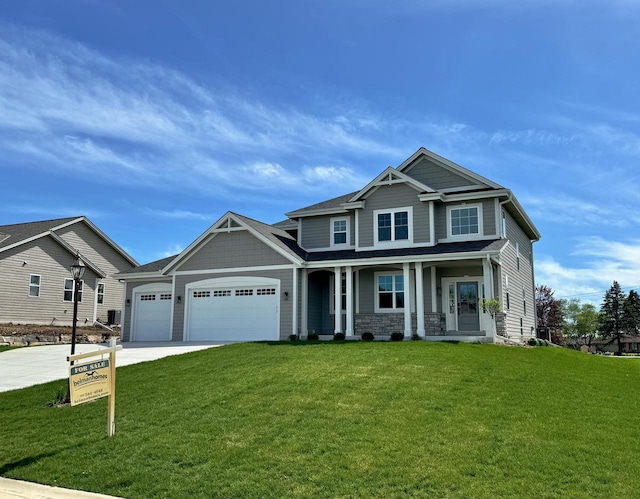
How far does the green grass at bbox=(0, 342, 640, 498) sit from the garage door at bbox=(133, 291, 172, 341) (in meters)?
11.5

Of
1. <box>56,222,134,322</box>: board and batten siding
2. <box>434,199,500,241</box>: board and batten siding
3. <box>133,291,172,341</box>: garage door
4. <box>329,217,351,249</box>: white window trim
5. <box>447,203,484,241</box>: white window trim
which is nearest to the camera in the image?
<box>434,199,500,241</box>: board and batten siding

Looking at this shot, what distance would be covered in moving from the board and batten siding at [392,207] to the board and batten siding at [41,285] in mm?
16931

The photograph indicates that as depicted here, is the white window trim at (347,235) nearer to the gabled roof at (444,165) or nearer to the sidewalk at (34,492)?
the gabled roof at (444,165)

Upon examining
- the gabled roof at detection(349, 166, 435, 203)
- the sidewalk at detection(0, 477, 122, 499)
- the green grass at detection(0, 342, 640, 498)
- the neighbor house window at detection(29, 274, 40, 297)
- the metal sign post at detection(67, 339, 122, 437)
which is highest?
the gabled roof at detection(349, 166, 435, 203)

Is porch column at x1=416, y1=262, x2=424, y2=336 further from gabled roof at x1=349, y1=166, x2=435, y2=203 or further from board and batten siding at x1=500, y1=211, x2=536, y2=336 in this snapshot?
gabled roof at x1=349, y1=166, x2=435, y2=203

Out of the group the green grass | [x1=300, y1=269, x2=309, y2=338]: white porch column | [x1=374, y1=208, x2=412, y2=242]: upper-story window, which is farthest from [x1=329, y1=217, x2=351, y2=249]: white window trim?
the green grass

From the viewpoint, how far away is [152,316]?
2489 cm

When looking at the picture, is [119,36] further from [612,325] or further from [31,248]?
[612,325]

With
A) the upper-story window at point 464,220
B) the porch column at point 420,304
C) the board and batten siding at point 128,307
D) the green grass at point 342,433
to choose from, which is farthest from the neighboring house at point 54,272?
the upper-story window at point 464,220

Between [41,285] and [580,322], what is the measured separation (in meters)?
73.9

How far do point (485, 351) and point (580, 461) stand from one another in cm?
915

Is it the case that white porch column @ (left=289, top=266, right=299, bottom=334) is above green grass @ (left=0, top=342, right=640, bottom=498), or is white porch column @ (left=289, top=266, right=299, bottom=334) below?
above

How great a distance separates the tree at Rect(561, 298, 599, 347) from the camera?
78.1 metres

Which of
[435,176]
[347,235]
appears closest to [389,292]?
[347,235]
